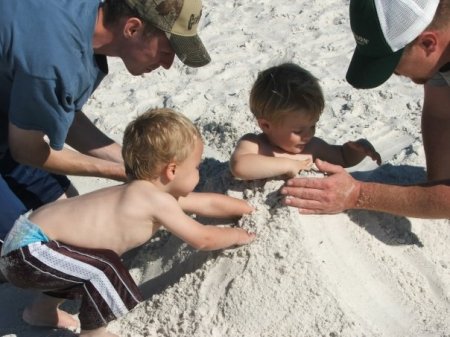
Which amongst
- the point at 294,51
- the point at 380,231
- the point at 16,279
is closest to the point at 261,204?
the point at 380,231

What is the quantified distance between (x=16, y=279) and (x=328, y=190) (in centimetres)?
126

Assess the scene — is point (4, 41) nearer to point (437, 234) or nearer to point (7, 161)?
point (7, 161)

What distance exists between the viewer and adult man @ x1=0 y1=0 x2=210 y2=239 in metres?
2.92

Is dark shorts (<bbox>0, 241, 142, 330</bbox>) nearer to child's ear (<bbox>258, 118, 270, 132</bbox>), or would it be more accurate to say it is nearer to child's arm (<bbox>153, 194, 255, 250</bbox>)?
child's arm (<bbox>153, 194, 255, 250</bbox>)

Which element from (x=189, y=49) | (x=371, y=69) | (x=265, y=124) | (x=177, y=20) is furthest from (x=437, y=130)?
(x=177, y=20)

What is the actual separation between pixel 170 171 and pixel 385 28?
3.15ft

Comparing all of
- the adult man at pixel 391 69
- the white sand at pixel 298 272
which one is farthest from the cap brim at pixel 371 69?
the white sand at pixel 298 272

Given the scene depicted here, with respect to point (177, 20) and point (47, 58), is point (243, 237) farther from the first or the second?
point (47, 58)

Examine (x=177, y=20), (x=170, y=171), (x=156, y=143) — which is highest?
(x=177, y=20)

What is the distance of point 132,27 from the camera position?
122 inches

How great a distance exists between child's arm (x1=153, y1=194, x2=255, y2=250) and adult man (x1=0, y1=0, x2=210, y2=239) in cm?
52

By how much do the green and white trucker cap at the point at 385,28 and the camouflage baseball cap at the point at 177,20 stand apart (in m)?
0.64

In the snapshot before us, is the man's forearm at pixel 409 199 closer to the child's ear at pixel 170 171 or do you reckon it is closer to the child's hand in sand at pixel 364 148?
the child's hand in sand at pixel 364 148

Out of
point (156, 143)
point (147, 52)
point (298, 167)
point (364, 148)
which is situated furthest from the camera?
point (364, 148)
